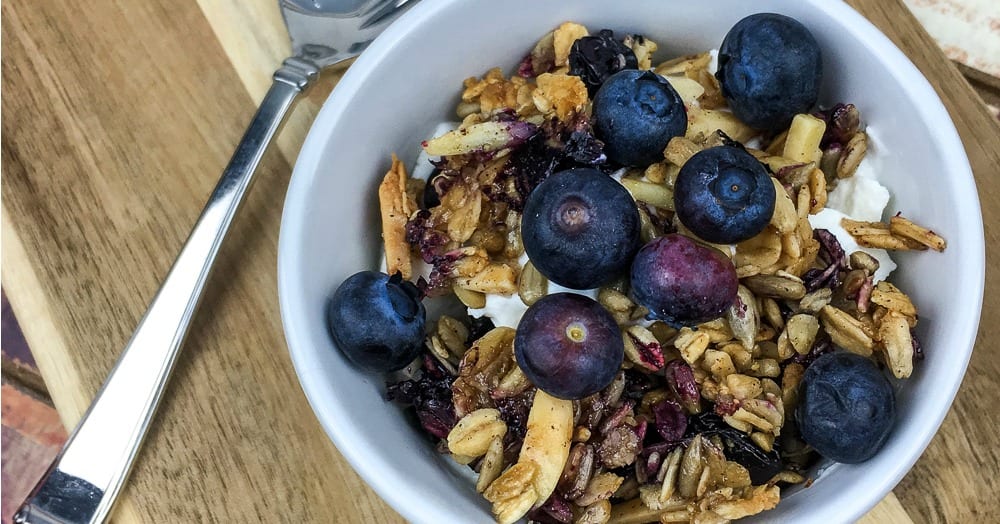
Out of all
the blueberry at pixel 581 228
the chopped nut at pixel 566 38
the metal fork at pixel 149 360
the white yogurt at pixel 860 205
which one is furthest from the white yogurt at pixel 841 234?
the metal fork at pixel 149 360

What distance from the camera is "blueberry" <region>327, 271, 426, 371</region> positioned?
0.78 m

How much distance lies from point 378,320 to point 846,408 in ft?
1.41

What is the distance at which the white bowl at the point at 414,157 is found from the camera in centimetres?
76

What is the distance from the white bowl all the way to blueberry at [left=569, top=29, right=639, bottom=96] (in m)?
0.06

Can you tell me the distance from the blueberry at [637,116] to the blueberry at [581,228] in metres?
0.08

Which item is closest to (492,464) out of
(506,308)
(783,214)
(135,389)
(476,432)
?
(476,432)

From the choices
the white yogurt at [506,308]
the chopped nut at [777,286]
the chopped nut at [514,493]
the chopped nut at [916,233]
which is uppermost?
the chopped nut at [916,233]

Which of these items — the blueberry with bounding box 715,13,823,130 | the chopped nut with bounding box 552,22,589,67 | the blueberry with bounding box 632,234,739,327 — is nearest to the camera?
the blueberry with bounding box 632,234,739,327

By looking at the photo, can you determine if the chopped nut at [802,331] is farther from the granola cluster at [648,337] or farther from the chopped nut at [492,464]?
the chopped nut at [492,464]

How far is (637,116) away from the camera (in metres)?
0.78

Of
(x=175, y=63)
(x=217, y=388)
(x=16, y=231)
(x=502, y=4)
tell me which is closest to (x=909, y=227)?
(x=502, y=4)

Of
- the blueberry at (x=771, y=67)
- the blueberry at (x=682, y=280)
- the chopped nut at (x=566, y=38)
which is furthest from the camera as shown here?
the chopped nut at (x=566, y=38)

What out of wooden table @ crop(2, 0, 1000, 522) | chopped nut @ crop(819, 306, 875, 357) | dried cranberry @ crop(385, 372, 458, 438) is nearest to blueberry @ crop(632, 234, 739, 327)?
chopped nut @ crop(819, 306, 875, 357)

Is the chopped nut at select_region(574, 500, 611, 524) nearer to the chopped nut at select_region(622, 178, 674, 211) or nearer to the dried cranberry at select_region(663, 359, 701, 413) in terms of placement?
the dried cranberry at select_region(663, 359, 701, 413)
